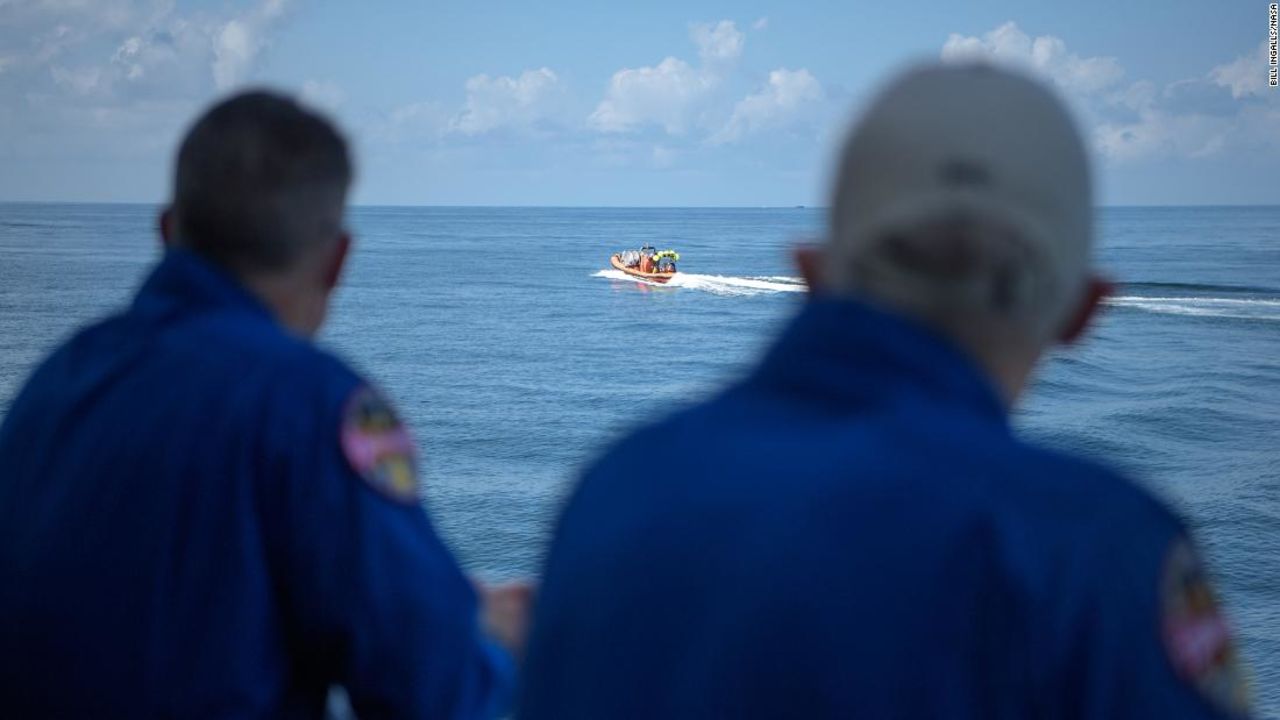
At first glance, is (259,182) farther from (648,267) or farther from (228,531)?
(648,267)

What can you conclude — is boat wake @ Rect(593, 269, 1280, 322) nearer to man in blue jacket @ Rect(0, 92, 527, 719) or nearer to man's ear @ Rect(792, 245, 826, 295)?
man in blue jacket @ Rect(0, 92, 527, 719)

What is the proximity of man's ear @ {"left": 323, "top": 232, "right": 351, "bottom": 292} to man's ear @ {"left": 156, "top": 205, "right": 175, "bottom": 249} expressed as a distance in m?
0.19

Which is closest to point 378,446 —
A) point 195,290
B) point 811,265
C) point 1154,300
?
point 195,290

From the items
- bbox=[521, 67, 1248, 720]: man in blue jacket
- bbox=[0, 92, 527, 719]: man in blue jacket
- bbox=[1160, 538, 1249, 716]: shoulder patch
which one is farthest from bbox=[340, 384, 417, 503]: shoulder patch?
bbox=[1160, 538, 1249, 716]: shoulder patch

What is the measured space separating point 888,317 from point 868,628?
0.65 feet

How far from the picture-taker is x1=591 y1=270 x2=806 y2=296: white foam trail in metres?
46.3

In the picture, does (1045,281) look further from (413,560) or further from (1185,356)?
(1185,356)

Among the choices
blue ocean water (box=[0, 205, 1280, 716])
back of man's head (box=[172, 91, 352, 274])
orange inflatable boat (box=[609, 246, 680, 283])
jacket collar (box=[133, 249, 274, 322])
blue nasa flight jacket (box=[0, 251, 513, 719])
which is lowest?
blue ocean water (box=[0, 205, 1280, 716])

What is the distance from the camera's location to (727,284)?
4850cm

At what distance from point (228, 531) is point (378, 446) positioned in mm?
173

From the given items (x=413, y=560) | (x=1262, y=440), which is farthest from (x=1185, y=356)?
(x=413, y=560)

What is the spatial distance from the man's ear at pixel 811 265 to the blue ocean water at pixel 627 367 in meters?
0.07

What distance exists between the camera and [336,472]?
1393 mm

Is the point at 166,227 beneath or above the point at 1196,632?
above
